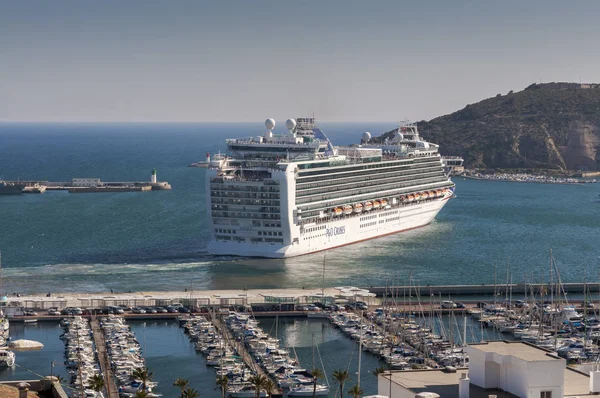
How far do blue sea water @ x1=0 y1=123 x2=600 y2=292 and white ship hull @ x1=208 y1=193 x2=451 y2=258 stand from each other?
0.60 m

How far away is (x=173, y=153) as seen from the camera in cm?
17712

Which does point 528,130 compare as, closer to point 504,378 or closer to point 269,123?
point 269,123

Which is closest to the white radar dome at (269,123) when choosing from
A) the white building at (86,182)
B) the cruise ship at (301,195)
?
the cruise ship at (301,195)

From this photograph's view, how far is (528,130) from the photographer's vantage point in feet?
458

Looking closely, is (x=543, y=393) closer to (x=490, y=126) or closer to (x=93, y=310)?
(x=93, y=310)

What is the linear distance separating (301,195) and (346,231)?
14.9ft

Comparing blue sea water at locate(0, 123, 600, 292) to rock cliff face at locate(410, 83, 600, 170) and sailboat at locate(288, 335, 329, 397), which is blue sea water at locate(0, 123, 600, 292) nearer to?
sailboat at locate(288, 335, 329, 397)

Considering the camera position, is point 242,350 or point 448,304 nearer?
point 242,350

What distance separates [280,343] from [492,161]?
9448 cm

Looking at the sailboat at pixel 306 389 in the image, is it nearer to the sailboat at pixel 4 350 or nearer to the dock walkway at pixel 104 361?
the dock walkway at pixel 104 361

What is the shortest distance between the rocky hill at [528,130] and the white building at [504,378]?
113130 mm

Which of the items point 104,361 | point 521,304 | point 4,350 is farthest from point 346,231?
point 4,350

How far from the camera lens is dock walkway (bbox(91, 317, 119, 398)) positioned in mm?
33875

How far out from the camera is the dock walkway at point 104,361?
1334 inches
